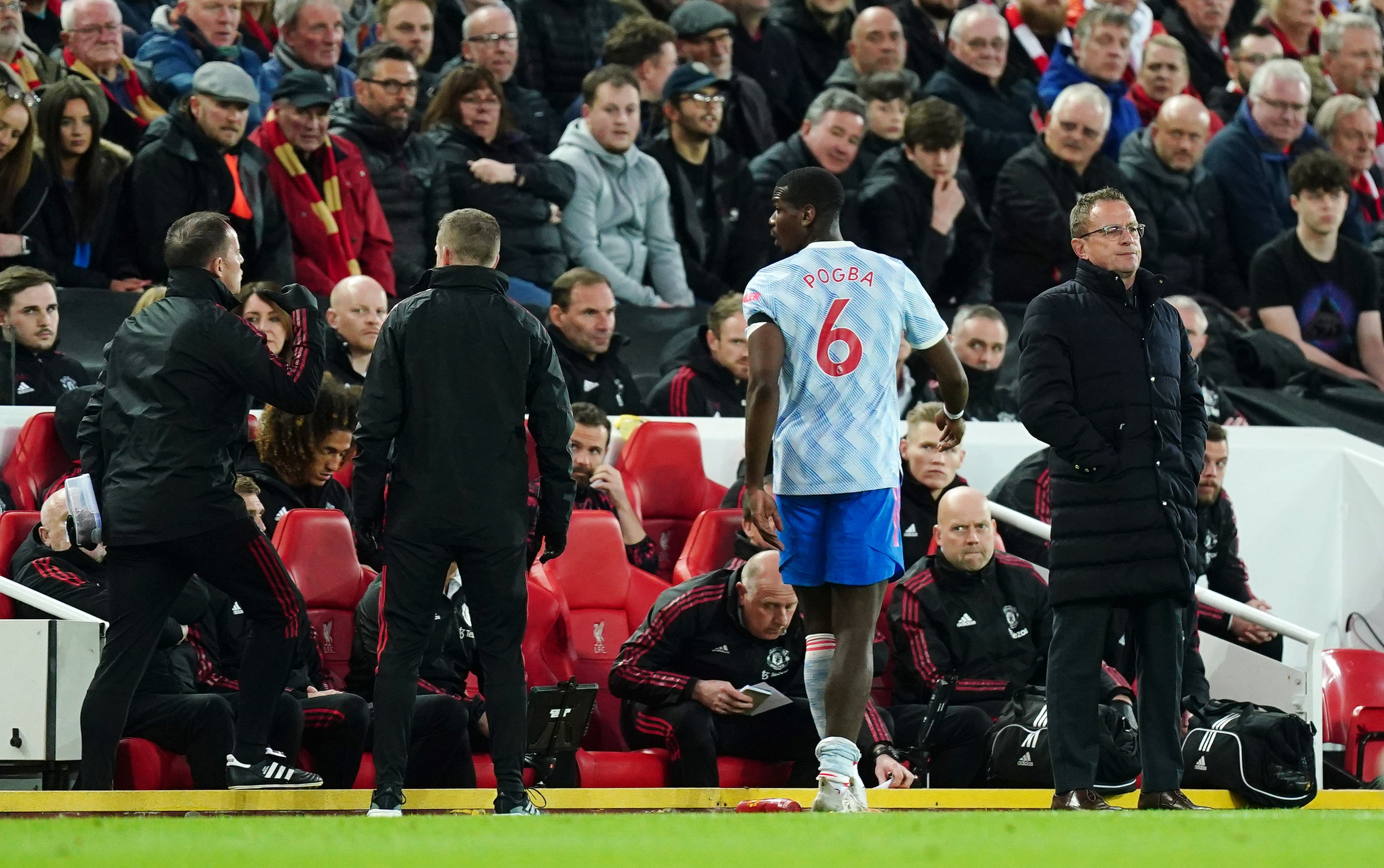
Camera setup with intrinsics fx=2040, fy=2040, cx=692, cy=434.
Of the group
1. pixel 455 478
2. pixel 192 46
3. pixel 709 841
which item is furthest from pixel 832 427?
pixel 192 46

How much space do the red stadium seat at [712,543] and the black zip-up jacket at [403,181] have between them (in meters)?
2.70

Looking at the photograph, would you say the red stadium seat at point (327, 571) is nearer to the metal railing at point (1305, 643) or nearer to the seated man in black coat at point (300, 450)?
the seated man in black coat at point (300, 450)

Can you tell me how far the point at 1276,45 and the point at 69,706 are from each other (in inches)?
451

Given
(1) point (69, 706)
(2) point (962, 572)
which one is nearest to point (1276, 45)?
(2) point (962, 572)

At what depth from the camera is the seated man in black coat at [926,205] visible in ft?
38.2

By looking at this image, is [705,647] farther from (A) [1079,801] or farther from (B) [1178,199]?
(B) [1178,199]

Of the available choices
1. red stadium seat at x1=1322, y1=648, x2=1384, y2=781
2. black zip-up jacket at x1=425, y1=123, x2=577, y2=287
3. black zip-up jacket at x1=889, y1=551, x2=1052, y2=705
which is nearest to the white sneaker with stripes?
black zip-up jacket at x1=889, y1=551, x2=1052, y2=705

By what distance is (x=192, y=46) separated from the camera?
11125 millimetres

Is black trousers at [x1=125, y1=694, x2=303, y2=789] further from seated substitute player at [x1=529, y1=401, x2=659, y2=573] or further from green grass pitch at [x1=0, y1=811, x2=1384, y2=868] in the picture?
seated substitute player at [x1=529, y1=401, x2=659, y2=573]

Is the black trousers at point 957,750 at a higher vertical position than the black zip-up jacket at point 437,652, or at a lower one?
lower

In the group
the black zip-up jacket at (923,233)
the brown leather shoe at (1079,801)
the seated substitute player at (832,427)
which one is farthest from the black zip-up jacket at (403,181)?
the brown leather shoe at (1079,801)

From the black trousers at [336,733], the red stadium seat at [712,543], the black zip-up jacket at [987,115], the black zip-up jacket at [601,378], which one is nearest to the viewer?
the black trousers at [336,733]

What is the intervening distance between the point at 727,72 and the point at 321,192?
11.1 ft

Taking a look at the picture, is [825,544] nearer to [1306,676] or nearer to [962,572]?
[962,572]
